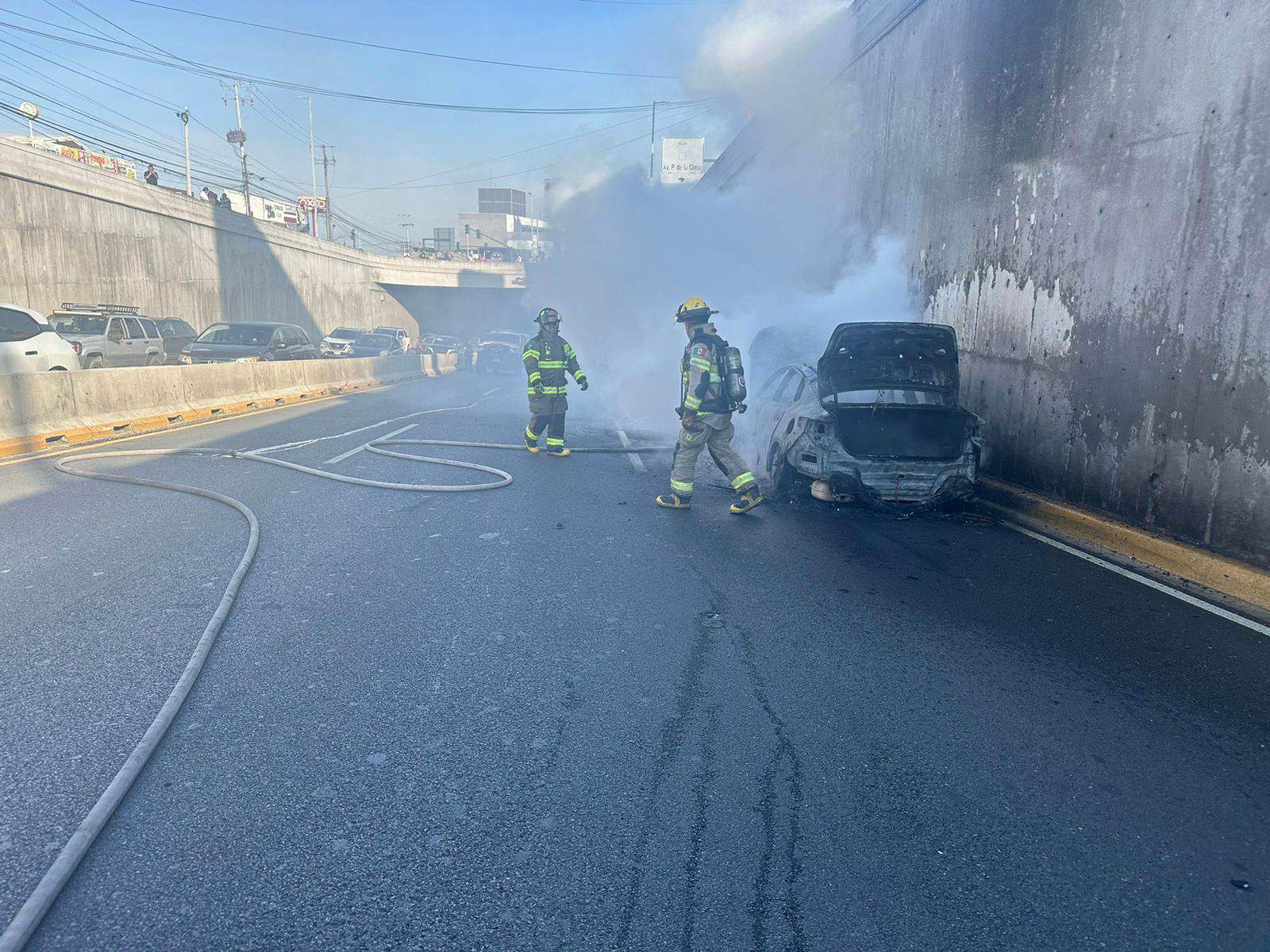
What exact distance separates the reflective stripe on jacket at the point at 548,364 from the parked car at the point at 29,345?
7930mm

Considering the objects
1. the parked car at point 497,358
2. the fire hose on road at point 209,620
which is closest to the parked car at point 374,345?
the parked car at point 497,358

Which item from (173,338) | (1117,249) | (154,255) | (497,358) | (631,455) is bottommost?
(631,455)

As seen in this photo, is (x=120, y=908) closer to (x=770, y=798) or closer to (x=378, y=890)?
(x=378, y=890)

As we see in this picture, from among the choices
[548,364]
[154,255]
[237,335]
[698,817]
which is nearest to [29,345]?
[548,364]

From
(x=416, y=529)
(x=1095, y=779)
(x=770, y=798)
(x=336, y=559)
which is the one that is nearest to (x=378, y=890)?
(x=770, y=798)

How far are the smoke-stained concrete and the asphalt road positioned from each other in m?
1.44

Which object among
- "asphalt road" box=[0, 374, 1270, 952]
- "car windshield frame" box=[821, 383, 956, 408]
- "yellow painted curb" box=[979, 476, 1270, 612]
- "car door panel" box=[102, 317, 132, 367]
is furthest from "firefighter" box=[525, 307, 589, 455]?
"car door panel" box=[102, 317, 132, 367]

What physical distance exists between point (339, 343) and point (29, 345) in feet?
64.4

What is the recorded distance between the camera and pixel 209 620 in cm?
466

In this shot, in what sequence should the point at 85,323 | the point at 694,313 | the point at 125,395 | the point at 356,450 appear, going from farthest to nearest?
the point at 85,323 < the point at 125,395 < the point at 356,450 < the point at 694,313

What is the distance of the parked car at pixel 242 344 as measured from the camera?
2059 centimetres

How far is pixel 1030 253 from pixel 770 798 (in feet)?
26.0

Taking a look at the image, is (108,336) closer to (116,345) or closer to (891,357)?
(116,345)

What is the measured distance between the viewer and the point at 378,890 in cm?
249
